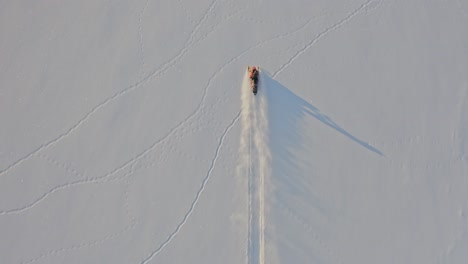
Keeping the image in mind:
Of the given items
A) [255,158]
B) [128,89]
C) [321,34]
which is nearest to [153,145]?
[128,89]

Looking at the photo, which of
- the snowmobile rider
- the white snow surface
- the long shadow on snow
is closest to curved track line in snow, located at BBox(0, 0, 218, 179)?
the white snow surface

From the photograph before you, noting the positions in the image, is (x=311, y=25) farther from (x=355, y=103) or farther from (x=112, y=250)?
(x=112, y=250)

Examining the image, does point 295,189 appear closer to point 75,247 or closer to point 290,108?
point 290,108

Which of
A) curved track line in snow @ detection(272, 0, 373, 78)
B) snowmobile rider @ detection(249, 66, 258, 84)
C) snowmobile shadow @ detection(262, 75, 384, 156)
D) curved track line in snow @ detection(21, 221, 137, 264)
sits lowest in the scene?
curved track line in snow @ detection(21, 221, 137, 264)

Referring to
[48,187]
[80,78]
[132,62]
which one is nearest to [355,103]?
[132,62]

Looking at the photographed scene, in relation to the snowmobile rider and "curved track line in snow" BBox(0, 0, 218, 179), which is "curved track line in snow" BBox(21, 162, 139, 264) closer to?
"curved track line in snow" BBox(0, 0, 218, 179)

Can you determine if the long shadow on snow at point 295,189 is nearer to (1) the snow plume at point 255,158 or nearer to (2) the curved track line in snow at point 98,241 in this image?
(1) the snow plume at point 255,158

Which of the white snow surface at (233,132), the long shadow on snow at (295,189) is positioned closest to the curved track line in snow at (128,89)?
the white snow surface at (233,132)
